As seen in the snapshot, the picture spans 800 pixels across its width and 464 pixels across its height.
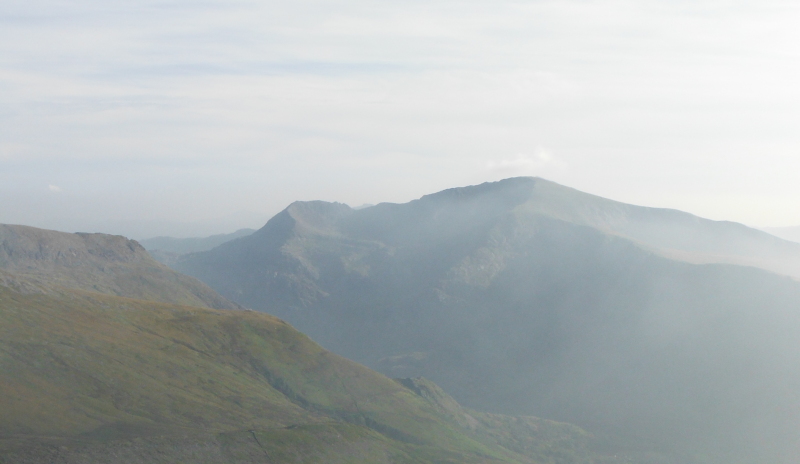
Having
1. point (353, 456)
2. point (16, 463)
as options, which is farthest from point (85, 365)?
point (353, 456)

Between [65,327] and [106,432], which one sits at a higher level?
[65,327]

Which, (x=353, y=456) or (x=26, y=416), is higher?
(x=26, y=416)

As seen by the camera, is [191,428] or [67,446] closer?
[67,446]

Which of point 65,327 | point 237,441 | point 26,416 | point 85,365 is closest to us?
point 26,416

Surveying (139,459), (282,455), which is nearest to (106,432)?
(139,459)

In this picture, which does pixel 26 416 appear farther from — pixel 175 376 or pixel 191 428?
pixel 175 376

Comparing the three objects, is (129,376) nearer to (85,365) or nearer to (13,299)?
(85,365)

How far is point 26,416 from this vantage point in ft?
460

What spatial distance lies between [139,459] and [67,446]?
14.7 metres

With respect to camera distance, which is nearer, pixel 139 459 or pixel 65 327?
pixel 139 459

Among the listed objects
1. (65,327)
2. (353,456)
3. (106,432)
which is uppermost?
(65,327)

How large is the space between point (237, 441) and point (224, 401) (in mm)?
37409

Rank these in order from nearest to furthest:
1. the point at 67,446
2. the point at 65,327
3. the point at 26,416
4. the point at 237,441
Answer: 1. the point at 67,446
2. the point at 26,416
3. the point at 237,441
4. the point at 65,327

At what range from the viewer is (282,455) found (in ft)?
535
